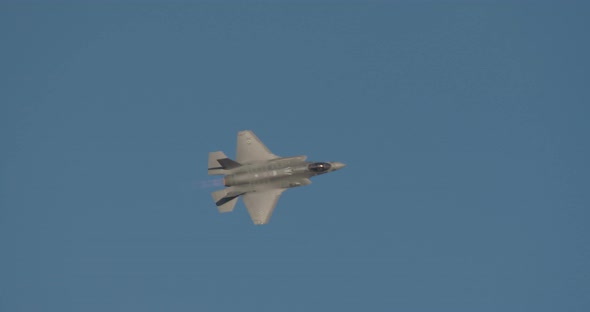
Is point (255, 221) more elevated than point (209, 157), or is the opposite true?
point (209, 157)

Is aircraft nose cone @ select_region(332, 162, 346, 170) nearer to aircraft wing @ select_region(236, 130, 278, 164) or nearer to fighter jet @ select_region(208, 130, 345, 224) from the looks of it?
fighter jet @ select_region(208, 130, 345, 224)

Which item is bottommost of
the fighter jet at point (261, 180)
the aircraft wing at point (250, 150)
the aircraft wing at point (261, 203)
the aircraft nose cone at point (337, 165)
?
the aircraft wing at point (261, 203)

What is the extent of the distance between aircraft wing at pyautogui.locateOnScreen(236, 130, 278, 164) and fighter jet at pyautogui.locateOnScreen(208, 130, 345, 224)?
2.97ft

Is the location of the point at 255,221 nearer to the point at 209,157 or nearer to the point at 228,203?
the point at 228,203

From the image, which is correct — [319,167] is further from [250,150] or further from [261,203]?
[250,150]

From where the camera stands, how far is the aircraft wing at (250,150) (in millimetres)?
84438

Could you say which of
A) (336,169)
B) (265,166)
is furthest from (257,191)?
(336,169)

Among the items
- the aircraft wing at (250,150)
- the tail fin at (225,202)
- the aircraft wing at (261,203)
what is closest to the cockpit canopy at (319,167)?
the aircraft wing at (261,203)

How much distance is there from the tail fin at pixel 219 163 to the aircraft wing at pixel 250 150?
1663mm

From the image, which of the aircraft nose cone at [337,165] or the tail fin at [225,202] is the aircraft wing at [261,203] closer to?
the tail fin at [225,202]

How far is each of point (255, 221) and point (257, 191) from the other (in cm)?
360

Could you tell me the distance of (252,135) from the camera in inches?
3366

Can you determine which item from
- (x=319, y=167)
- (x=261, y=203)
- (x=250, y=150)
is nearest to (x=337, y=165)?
(x=319, y=167)

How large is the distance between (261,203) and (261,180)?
2732 mm
